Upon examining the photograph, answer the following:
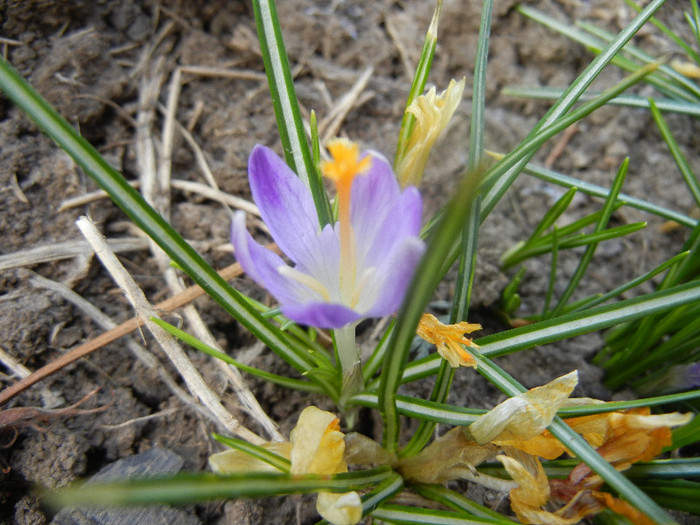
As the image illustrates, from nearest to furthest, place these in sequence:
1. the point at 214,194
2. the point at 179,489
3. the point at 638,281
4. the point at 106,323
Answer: the point at 179,489, the point at 638,281, the point at 106,323, the point at 214,194

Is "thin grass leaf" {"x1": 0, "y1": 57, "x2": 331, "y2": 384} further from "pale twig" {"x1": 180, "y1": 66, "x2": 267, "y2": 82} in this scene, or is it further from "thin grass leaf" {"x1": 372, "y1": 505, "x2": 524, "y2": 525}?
"pale twig" {"x1": 180, "y1": 66, "x2": 267, "y2": 82}

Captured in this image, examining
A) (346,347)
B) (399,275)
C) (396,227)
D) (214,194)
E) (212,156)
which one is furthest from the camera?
(212,156)

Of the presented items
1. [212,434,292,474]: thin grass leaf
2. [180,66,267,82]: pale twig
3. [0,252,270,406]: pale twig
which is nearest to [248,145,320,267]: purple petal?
[0,252,270,406]: pale twig

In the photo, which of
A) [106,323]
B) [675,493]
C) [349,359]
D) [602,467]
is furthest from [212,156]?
[675,493]

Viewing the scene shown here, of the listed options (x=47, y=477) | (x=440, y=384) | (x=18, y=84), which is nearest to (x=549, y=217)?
(x=440, y=384)

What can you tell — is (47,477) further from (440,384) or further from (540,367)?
(540,367)

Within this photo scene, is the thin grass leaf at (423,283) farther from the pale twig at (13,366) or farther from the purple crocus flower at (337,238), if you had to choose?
the pale twig at (13,366)

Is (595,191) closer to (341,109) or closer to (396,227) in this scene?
(396,227)
